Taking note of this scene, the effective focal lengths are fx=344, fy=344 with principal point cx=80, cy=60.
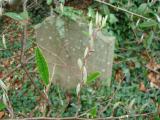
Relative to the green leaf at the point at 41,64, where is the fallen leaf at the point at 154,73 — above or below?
below

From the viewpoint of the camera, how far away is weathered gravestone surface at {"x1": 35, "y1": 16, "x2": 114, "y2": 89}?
248 cm

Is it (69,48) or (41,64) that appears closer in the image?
(41,64)

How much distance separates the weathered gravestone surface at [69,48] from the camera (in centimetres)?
248

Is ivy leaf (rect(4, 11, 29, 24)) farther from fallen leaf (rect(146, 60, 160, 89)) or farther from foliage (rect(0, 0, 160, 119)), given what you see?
fallen leaf (rect(146, 60, 160, 89))

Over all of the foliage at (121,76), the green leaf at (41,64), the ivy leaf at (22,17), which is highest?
the ivy leaf at (22,17)

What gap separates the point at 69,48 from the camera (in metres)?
2.62

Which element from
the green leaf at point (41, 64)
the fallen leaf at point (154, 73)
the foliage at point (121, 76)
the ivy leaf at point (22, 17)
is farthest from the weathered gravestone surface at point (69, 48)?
the green leaf at point (41, 64)

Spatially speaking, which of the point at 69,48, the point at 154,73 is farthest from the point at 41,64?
the point at 154,73

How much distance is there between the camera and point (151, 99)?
270 centimetres

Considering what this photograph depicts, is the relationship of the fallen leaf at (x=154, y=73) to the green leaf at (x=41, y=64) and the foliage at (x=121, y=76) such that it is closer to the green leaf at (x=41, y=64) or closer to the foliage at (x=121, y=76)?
the foliage at (x=121, y=76)

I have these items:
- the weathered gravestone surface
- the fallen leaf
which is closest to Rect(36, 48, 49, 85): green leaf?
the weathered gravestone surface

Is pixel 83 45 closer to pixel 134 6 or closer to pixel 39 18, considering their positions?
pixel 134 6

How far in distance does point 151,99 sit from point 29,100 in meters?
1.00

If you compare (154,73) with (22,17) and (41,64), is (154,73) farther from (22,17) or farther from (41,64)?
(41,64)
